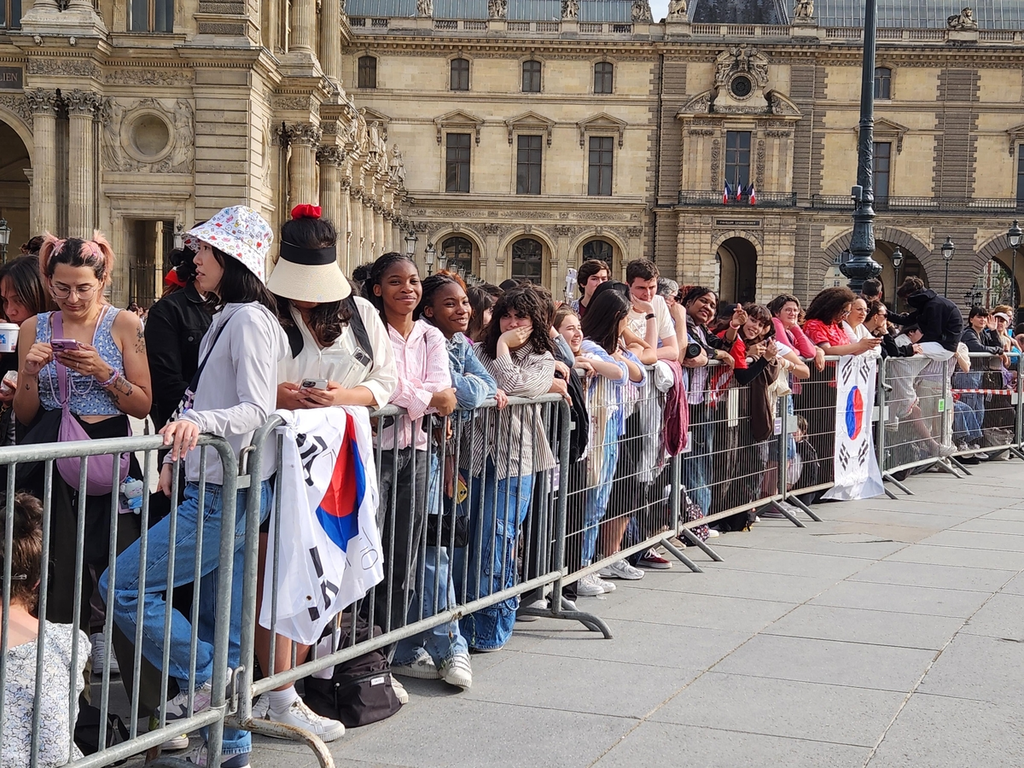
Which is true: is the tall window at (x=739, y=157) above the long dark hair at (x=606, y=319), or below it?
above

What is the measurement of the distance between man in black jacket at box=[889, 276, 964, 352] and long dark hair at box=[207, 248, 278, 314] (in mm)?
9880

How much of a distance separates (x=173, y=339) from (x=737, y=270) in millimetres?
58701

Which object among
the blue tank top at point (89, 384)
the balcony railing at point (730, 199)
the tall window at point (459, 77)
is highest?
the tall window at point (459, 77)

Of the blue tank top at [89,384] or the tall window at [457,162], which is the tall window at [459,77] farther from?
the blue tank top at [89,384]

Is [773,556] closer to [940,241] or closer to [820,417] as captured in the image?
[820,417]

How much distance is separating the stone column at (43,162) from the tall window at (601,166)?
33.8 meters

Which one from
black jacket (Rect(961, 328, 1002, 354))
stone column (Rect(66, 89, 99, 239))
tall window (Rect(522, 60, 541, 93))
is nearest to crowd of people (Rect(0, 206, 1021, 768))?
black jacket (Rect(961, 328, 1002, 354))

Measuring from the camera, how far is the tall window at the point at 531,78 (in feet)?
188

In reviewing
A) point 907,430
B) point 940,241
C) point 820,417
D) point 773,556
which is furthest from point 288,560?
point 940,241

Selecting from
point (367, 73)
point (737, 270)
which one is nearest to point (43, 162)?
point (367, 73)

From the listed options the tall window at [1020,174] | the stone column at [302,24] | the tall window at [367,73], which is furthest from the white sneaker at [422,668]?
the tall window at [1020,174]

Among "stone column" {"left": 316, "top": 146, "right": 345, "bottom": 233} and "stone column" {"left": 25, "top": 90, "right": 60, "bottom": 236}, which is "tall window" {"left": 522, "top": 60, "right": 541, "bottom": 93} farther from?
"stone column" {"left": 25, "top": 90, "right": 60, "bottom": 236}

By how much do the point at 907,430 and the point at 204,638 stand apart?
31.0ft

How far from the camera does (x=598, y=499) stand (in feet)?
22.7
